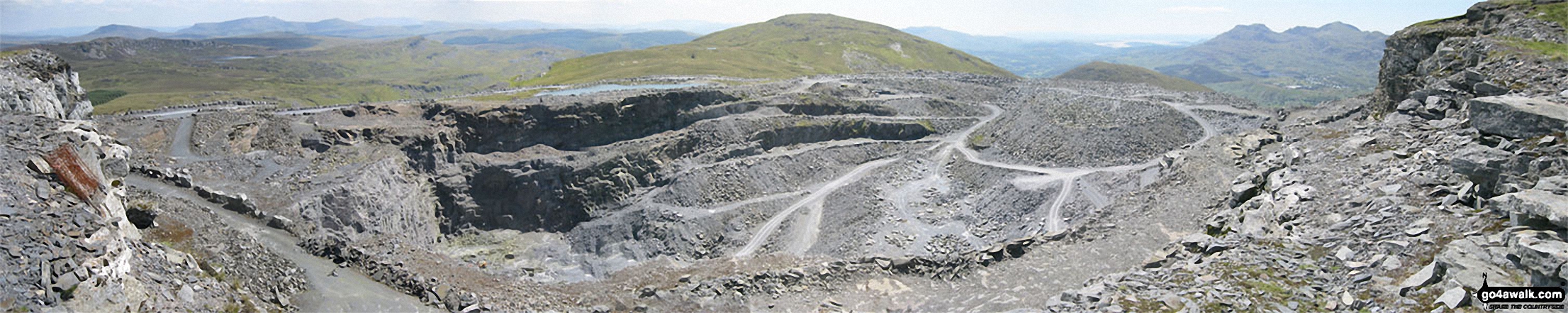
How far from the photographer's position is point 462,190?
53.8 m

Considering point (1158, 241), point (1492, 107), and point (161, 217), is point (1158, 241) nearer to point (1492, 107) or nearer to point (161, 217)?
point (1492, 107)

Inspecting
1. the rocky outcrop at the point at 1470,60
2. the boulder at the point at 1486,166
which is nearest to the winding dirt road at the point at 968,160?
the rocky outcrop at the point at 1470,60

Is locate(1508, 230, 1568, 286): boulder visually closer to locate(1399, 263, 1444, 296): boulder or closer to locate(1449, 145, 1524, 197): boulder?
locate(1399, 263, 1444, 296): boulder

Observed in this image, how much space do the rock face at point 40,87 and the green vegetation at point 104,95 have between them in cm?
14351

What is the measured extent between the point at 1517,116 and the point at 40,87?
61.6 meters

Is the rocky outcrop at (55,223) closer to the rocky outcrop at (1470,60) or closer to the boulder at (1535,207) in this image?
the boulder at (1535,207)

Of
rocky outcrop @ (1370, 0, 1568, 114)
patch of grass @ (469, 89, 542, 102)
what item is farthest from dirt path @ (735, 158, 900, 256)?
rocky outcrop @ (1370, 0, 1568, 114)

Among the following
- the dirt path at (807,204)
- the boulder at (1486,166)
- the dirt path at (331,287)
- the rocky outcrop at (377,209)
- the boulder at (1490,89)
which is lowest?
the dirt path at (807,204)

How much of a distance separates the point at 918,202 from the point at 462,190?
36.3m

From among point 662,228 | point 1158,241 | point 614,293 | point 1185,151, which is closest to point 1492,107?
point 1158,241

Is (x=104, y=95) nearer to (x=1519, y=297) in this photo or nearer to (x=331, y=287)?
(x=331, y=287)

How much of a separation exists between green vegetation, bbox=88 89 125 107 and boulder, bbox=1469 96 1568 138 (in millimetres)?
205031

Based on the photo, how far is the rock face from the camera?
3177 centimetres

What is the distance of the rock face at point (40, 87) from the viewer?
3177 cm
